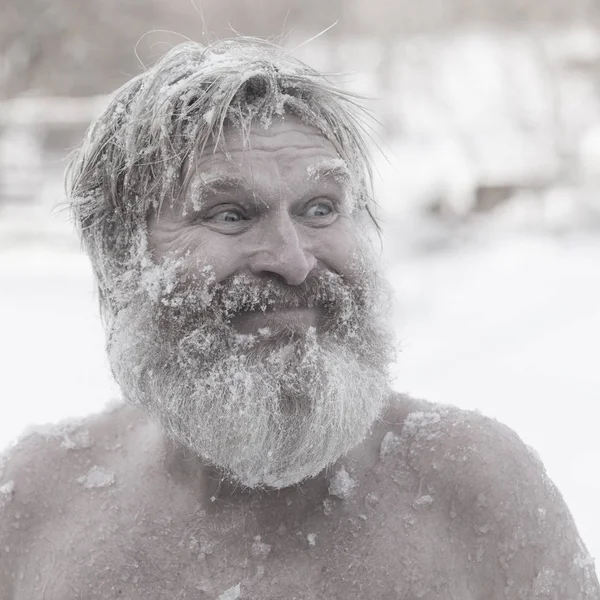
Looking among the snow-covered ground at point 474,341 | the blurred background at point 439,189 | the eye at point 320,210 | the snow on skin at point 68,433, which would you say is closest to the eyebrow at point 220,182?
the eye at point 320,210

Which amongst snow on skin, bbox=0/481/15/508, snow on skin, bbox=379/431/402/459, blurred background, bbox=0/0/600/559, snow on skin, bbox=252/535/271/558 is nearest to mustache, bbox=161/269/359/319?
snow on skin, bbox=379/431/402/459

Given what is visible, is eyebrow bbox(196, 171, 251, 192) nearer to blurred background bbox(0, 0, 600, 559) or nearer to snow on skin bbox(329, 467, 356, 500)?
snow on skin bbox(329, 467, 356, 500)

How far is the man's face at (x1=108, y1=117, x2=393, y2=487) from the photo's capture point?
4.33ft

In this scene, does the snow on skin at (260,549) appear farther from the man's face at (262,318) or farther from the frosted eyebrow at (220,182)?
the frosted eyebrow at (220,182)

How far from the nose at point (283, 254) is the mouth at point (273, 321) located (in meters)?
0.06

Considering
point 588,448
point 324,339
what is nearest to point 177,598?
point 324,339

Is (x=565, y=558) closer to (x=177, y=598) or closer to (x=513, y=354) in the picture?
(x=177, y=598)

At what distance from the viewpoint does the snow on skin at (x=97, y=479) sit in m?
1.59

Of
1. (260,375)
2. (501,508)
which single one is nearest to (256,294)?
(260,375)

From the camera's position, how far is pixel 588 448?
13.9 feet

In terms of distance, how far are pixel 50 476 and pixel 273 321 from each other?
2.23ft

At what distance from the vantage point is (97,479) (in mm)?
1607

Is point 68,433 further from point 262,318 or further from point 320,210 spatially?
point 320,210

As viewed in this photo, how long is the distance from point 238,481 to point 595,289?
6.88 meters
